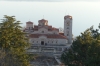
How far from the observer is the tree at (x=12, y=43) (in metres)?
16.1

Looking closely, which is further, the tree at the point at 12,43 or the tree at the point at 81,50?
the tree at the point at 81,50

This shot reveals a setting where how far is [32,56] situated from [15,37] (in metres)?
1.67

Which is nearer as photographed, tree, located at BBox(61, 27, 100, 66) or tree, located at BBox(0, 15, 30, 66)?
tree, located at BBox(0, 15, 30, 66)

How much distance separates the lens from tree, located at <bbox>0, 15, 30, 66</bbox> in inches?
633

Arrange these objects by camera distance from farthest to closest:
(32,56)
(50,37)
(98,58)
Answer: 1. (50,37)
2. (32,56)
3. (98,58)

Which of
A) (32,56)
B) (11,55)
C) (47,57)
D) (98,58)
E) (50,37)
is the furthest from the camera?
(50,37)

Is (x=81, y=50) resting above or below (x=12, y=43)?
below

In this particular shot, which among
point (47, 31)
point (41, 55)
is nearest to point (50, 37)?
point (47, 31)

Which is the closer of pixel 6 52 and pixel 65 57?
pixel 6 52

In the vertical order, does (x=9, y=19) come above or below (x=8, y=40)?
above

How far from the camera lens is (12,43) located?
16797 mm

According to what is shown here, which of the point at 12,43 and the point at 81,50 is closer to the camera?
the point at 12,43

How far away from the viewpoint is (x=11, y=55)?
16188 millimetres

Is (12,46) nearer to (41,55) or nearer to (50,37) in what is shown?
(41,55)
